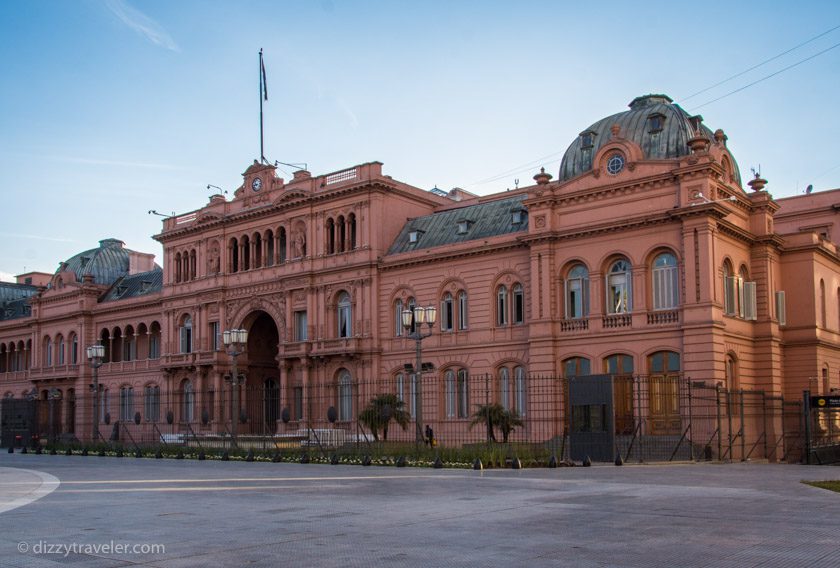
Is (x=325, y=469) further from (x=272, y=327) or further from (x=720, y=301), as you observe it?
(x=272, y=327)

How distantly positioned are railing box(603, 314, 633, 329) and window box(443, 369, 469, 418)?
8870 millimetres

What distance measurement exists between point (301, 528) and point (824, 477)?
16556mm

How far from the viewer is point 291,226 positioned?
57.0 m

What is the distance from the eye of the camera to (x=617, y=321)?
41.9m

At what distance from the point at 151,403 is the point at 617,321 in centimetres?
3698

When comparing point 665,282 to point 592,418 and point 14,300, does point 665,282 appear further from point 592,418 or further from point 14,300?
point 14,300

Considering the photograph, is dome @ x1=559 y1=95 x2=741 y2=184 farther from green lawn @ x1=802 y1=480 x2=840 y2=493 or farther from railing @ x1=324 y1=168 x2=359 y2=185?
green lawn @ x1=802 y1=480 x2=840 y2=493

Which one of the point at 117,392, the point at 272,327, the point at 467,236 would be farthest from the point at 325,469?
the point at 117,392

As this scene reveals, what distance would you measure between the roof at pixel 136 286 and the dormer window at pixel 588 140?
3678cm

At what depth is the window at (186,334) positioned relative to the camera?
63344mm

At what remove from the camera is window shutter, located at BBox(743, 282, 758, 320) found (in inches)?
1666

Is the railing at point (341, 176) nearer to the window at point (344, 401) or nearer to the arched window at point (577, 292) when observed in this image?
the window at point (344, 401)

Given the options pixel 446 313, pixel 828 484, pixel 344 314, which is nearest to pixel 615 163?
pixel 446 313

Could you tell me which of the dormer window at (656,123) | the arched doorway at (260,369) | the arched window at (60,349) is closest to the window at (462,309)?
the dormer window at (656,123)
